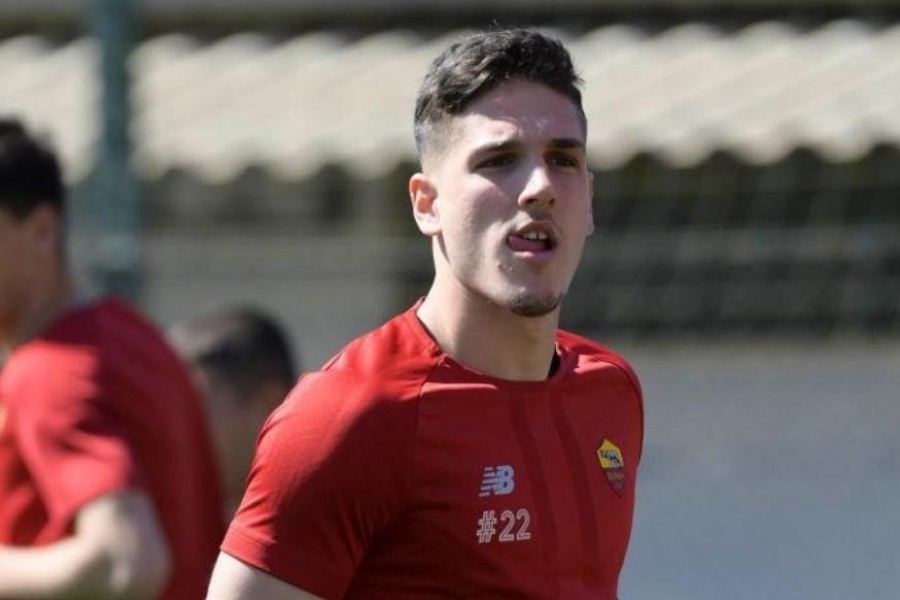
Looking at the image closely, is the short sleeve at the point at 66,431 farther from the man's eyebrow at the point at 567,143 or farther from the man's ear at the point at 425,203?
the man's eyebrow at the point at 567,143

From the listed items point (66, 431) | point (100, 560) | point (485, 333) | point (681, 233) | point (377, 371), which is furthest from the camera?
point (681, 233)

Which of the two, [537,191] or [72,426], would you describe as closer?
[537,191]

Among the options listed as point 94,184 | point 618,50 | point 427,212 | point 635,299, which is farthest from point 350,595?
point 618,50

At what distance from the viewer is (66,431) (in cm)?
369

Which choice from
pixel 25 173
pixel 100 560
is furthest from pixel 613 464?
pixel 25 173

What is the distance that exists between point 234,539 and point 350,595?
173 millimetres

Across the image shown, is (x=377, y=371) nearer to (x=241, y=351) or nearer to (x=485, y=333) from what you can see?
(x=485, y=333)

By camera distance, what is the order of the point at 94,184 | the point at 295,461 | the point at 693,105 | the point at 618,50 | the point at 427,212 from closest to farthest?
1. the point at 295,461
2. the point at 427,212
3. the point at 94,184
4. the point at 693,105
5. the point at 618,50

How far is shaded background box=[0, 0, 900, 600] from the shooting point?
22.5ft

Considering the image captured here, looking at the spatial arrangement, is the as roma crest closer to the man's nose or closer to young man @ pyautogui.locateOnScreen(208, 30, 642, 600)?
young man @ pyautogui.locateOnScreen(208, 30, 642, 600)

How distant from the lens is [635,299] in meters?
7.26

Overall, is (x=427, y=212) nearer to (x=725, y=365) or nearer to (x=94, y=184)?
(x=94, y=184)

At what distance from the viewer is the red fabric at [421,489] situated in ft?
10.5

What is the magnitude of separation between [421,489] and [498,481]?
0.43 ft
